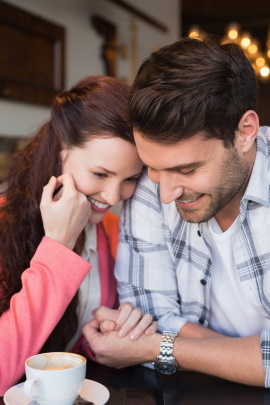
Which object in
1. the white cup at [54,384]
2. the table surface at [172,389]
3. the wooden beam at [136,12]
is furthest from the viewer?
the wooden beam at [136,12]

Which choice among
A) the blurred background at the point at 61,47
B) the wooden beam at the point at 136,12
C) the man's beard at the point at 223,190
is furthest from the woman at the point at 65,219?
the wooden beam at the point at 136,12

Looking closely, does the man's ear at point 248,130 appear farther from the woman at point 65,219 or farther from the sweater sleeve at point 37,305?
the sweater sleeve at point 37,305

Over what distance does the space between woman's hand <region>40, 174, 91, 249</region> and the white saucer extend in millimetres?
362

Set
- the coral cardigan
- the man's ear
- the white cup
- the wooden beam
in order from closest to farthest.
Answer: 1. the white cup
2. the coral cardigan
3. the man's ear
4. the wooden beam

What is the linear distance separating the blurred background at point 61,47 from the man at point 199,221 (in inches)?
47.6

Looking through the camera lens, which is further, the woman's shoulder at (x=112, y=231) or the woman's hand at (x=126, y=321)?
the woman's shoulder at (x=112, y=231)

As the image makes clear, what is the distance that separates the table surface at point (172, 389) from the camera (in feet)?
3.16

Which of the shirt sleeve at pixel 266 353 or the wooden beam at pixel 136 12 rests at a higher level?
the wooden beam at pixel 136 12

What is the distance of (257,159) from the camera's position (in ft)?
4.08

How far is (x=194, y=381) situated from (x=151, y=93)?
591 mm

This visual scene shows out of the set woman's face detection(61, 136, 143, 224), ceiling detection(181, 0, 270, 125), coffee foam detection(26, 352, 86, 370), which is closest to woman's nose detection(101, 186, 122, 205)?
woman's face detection(61, 136, 143, 224)

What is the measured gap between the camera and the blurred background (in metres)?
3.10

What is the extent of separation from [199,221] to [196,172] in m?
0.12

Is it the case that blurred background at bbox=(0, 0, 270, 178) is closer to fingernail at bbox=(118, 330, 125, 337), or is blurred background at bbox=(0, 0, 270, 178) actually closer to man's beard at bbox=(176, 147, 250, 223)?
man's beard at bbox=(176, 147, 250, 223)
